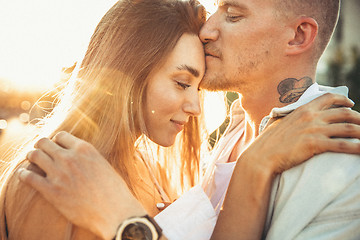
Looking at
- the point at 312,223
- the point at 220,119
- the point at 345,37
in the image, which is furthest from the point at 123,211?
the point at 345,37

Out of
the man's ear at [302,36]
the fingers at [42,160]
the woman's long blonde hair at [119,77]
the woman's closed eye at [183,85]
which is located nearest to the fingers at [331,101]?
the man's ear at [302,36]

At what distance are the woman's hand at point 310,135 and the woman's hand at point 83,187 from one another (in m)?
0.80

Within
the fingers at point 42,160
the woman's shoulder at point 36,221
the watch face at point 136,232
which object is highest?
the fingers at point 42,160

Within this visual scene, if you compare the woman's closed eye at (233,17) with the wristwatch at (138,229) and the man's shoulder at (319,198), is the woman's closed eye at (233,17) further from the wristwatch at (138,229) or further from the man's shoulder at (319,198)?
the wristwatch at (138,229)

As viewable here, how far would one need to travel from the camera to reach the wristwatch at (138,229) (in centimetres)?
189

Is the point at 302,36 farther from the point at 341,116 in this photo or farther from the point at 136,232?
the point at 136,232

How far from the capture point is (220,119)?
4031 mm

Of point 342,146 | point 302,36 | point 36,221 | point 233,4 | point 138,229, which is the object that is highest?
point 233,4

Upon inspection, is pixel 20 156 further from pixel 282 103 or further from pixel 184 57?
pixel 282 103

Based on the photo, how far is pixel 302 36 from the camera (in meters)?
2.80

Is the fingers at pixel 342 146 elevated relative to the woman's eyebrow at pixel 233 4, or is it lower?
lower

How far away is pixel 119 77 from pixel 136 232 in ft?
3.81

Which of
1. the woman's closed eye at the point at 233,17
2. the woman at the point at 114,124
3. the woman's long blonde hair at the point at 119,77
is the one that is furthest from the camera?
the woman's closed eye at the point at 233,17

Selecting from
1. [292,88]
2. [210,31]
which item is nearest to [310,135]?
[292,88]
